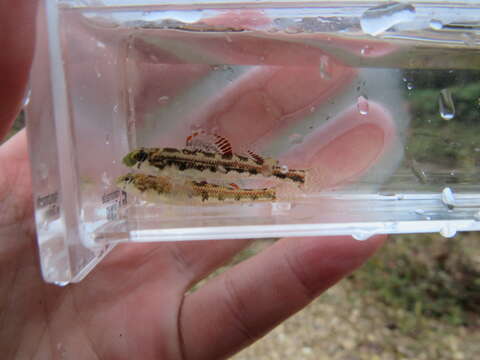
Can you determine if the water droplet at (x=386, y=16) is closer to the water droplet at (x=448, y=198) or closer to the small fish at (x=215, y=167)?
the small fish at (x=215, y=167)

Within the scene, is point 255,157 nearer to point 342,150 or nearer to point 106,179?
point 342,150

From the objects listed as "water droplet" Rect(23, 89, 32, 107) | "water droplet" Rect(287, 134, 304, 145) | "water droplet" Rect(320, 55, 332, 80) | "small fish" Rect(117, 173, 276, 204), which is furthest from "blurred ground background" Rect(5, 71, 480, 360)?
"water droplet" Rect(23, 89, 32, 107)

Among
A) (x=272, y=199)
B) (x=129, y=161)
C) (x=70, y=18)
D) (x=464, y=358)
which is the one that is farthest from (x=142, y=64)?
(x=464, y=358)

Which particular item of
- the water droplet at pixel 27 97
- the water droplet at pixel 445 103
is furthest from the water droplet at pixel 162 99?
the water droplet at pixel 445 103

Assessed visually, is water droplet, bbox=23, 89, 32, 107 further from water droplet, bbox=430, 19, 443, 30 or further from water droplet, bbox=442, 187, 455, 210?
water droplet, bbox=442, 187, 455, 210

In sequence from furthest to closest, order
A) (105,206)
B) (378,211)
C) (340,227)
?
(378,211) < (105,206) < (340,227)

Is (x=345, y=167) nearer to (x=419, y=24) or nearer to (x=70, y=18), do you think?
(x=419, y=24)
